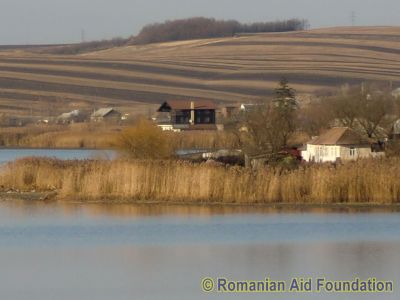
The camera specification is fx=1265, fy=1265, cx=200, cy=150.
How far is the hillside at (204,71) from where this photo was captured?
87562 mm

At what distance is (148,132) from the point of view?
118ft

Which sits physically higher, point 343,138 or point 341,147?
point 343,138

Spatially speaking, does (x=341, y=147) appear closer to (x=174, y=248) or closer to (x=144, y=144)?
(x=144, y=144)

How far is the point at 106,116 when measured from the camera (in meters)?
73.2

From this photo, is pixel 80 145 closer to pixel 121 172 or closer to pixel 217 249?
pixel 121 172

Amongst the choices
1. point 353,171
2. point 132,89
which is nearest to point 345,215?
point 353,171

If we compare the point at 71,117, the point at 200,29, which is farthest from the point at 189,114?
the point at 200,29

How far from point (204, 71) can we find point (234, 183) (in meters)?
70.3

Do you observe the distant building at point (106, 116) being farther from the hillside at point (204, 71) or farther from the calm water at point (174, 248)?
the calm water at point (174, 248)

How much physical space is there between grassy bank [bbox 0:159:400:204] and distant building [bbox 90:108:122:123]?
4029cm

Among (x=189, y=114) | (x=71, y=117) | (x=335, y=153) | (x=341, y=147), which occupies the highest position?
(x=341, y=147)

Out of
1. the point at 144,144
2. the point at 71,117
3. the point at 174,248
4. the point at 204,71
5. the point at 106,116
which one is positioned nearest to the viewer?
the point at 174,248

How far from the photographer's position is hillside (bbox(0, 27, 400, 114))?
87.6 meters

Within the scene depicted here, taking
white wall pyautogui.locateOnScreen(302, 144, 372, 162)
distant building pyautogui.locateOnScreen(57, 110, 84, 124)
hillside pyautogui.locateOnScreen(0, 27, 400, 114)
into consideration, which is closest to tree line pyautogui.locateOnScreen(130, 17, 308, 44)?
hillside pyautogui.locateOnScreen(0, 27, 400, 114)
